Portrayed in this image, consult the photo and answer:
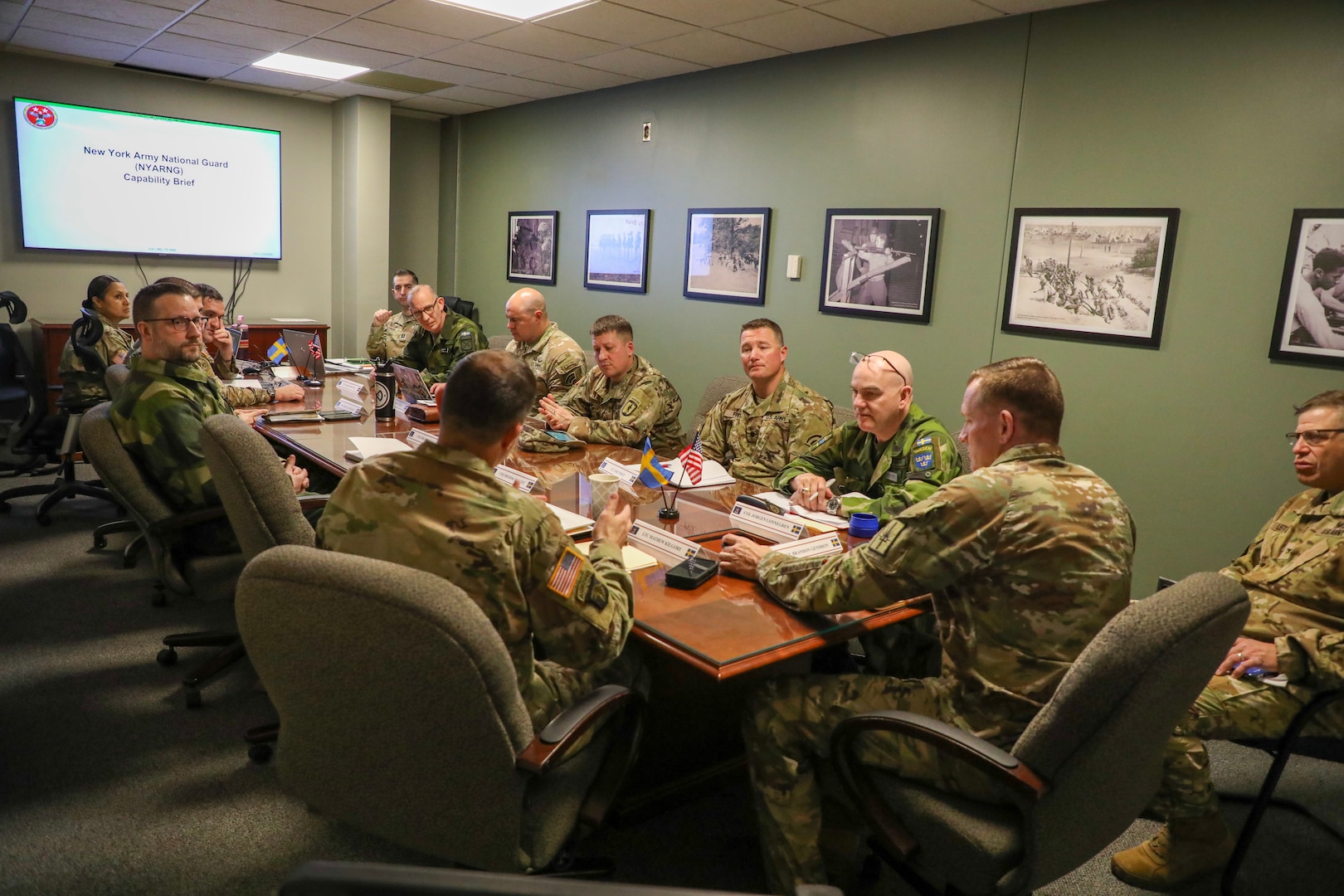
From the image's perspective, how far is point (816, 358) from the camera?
513cm

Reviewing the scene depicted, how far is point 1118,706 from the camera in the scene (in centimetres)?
137

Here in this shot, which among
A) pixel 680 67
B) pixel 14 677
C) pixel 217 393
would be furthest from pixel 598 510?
pixel 680 67

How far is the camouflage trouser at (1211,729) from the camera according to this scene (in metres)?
2.06

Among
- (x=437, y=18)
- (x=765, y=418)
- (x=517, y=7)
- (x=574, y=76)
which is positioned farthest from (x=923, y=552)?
(x=574, y=76)

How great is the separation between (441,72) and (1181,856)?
6096mm

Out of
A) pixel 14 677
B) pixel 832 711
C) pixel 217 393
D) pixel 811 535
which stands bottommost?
pixel 14 677

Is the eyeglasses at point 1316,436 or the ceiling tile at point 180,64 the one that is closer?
the eyeglasses at point 1316,436

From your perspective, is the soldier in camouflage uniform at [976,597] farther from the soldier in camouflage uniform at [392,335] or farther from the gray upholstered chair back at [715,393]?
the soldier in camouflage uniform at [392,335]

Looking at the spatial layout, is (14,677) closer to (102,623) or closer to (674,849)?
(102,623)

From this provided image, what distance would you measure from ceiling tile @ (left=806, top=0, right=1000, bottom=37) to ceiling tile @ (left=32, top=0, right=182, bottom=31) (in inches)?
144

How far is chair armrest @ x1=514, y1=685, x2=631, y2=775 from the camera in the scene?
1.40 m

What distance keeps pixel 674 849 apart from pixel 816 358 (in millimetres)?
3427

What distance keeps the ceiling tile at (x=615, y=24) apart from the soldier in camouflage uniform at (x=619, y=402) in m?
1.62

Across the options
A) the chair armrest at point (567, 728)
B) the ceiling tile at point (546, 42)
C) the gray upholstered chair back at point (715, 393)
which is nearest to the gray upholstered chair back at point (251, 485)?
the chair armrest at point (567, 728)
